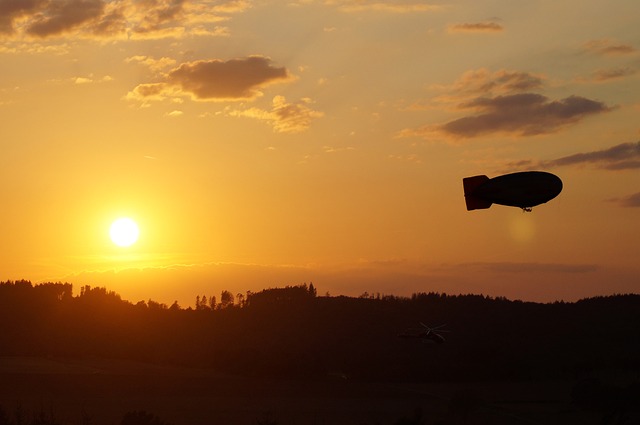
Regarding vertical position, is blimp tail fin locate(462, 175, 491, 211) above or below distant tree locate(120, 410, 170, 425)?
above

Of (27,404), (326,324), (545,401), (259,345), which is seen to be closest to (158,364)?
(259,345)

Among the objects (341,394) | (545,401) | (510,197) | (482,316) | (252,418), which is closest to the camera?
(510,197)

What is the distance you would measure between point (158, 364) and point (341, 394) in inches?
1761

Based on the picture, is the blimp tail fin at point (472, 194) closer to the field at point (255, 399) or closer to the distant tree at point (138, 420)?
the field at point (255, 399)

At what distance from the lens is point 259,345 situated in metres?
156

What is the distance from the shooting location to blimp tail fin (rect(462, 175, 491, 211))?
69.5 m

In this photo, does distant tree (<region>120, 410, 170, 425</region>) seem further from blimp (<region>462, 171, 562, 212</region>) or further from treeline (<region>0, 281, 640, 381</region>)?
treeline (<region>0, 281, 640, 381</region>)

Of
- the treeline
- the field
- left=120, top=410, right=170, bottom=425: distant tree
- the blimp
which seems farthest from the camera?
the treeline

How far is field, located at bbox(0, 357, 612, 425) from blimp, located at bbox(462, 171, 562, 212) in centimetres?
2049

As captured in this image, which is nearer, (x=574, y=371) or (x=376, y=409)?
(x=376, y=409)

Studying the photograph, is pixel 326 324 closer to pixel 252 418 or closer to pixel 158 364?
pixel 158 364

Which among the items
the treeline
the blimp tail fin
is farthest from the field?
the blimp tail fin

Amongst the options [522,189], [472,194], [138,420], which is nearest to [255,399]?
[138,420]

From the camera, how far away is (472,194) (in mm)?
69688
